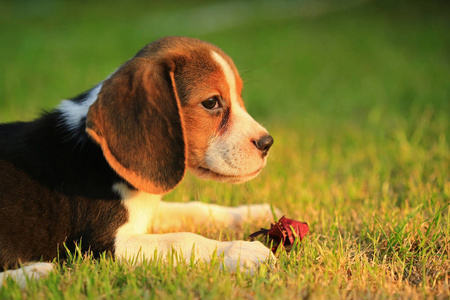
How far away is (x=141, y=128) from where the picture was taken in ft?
10.7

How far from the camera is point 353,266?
10.4 feet

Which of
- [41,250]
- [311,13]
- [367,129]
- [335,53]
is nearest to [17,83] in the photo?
[367,129]

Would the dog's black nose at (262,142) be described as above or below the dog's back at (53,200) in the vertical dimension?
above

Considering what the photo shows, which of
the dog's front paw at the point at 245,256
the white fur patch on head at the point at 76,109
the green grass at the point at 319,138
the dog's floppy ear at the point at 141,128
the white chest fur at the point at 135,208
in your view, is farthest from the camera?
the white fur patch on head at the point at 76,109

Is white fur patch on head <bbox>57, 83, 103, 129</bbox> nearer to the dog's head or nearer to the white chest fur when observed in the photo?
the dog's head

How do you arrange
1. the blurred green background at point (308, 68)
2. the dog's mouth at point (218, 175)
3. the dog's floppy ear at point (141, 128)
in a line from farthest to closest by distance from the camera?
1. the blurred green background at point (308, 68)
2. the dog's mouth at point (218, 175)
3. the dog's floppy ear at point (141, 128)

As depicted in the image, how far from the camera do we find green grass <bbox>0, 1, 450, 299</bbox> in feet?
9.43

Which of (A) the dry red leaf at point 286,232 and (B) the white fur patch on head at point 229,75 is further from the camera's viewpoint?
(B) the white fur patch on head at point 229,75

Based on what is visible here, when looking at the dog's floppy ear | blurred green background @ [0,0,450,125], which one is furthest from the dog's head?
blurred green background @ [0,0,450,125]

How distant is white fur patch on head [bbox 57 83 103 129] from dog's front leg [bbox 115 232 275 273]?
3.00 ft

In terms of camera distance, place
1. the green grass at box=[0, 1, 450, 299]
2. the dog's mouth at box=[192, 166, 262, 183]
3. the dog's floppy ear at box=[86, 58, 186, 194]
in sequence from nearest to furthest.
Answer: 1. the green grass at box=[0, 1, 450, 299]
2. the dog's floppy ear at box=[86, 58, 186, 194]
3. the dog's mouth at box=[192, 166, 262, 183]

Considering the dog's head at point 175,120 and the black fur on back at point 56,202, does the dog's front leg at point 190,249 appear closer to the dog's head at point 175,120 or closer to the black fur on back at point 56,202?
the black fur on back at point 56,202

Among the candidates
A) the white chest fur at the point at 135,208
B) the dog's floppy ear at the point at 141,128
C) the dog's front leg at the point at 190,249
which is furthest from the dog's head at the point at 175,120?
the dog's front leg at the point at 190,249

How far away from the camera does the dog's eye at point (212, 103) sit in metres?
3.66
